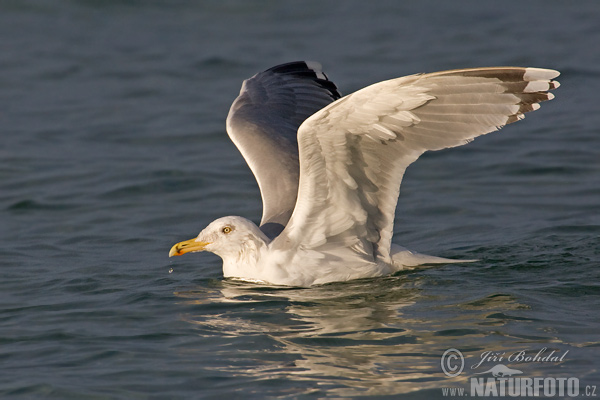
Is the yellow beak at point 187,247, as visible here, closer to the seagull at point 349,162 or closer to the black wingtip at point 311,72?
the seagull at point 349,162

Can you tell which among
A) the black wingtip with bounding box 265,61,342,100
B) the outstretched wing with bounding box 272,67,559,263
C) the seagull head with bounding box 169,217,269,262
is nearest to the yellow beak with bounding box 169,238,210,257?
the seagull head with bounding box 169,217,269,262

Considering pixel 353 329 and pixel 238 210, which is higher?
pixel 238 210

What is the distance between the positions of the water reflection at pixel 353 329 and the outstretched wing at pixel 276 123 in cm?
103

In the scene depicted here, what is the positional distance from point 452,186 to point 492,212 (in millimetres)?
918

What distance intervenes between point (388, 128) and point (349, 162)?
42cm

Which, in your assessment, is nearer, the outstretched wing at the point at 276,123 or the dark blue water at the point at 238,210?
the dark blue water at the point at 238,210

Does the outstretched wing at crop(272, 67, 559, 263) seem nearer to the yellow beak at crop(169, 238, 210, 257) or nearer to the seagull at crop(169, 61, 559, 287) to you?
the seagull at crop(169, 61, 559, 287)

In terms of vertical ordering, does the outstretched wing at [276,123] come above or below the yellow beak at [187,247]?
above

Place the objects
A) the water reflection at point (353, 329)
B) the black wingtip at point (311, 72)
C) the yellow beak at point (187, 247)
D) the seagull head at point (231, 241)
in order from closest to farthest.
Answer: the water reflection at point (353, 329), the seagull head at point (231, 241), the yellow beak at point (187, 247), the black wingtip at point (311, 72)

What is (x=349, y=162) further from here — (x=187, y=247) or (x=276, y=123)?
(x=276, y=123)

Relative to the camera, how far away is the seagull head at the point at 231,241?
25.8 ft

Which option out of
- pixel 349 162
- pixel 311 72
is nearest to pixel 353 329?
pixel 349 162

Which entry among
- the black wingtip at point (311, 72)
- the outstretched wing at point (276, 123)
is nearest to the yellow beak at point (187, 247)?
the outstretched wing at point (276, 123)

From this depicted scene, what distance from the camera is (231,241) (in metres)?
7.94
